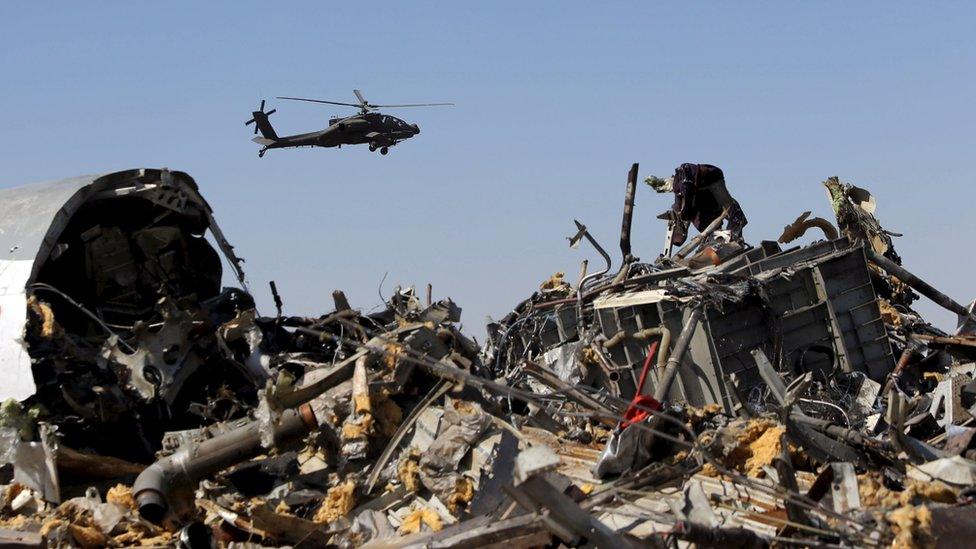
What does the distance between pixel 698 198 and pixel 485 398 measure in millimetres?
6932

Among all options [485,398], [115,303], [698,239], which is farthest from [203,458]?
[698,239]

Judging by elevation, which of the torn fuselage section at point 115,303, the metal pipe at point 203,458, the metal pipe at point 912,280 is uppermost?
the torn fuselage section at point 115,303

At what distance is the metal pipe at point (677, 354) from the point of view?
485 inches

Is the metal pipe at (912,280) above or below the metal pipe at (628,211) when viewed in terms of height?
below

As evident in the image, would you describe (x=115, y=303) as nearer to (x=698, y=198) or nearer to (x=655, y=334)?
(x=655, y=334)

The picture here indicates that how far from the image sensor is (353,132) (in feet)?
116

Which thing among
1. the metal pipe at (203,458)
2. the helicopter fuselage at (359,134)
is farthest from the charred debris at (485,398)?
the helicopter fuselage at (359,134)

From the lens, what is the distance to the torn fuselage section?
39.5ft

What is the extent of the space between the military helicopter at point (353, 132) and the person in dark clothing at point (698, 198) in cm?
1906

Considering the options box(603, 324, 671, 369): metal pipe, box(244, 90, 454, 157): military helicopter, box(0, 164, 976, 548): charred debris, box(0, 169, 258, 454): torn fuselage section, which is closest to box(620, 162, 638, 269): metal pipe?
box(0, 164, 976, 548): charred debris

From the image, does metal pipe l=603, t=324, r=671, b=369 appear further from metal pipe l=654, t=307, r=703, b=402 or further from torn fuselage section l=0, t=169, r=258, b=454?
torn fuselage section l=0, t=169, r=258, b=454

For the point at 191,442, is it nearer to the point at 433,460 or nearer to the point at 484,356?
the point at 433,460

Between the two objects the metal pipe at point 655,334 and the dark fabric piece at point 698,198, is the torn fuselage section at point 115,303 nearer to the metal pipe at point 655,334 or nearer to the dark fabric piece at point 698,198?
the metal pipe at point 655,334

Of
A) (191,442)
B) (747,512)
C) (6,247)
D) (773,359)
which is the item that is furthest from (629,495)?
(6,247)
